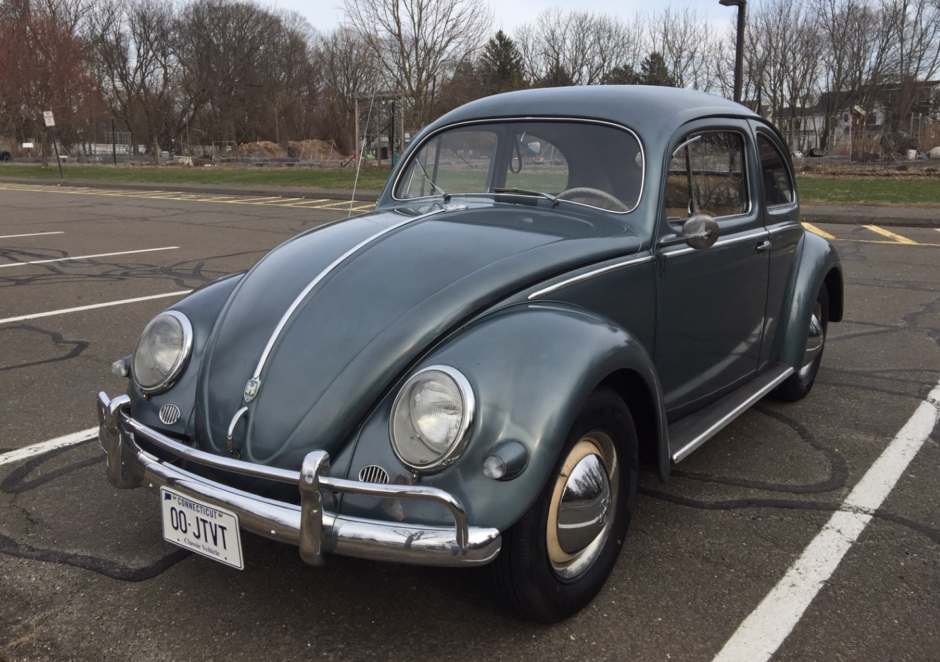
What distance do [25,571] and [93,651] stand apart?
60 cm

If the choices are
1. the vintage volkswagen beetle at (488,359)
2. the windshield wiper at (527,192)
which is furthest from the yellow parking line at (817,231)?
the windshield wiper at (527,192)

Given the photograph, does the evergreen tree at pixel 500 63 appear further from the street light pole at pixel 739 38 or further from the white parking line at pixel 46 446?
the white parking line at pixel 46 446

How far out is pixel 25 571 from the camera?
103 inches

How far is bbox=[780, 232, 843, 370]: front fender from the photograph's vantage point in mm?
4023

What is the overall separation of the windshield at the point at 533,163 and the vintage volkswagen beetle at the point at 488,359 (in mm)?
10

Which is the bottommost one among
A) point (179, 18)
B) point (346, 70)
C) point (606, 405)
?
point (606, 405)

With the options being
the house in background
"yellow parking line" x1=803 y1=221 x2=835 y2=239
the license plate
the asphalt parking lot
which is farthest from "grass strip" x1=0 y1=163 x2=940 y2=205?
the house in background

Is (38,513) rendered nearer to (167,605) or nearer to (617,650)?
(167,605)

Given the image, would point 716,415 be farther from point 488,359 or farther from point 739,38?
point 739,38

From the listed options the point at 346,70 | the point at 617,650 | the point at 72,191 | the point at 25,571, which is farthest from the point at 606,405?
the point at 346,70

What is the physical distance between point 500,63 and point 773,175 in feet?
193

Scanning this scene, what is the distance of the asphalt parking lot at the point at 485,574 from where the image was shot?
2.27 m

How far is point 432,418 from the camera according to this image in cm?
209

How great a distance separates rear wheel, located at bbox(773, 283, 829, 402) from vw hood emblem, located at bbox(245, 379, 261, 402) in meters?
2.94
